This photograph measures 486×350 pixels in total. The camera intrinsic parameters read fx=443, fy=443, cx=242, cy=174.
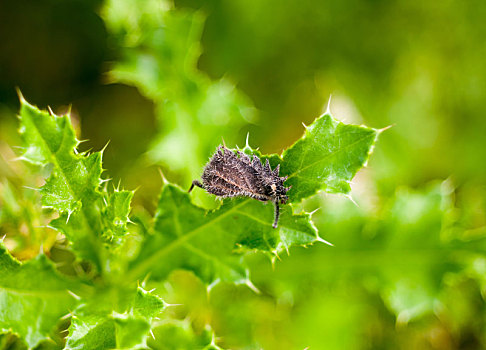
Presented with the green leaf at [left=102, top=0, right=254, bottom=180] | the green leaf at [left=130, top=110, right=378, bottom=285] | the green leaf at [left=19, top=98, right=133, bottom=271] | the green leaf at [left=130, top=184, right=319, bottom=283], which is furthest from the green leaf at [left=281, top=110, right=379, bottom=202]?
the green leaf at [left=102, top=0, right=254, bottom=180]

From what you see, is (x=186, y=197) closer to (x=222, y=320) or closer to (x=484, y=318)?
(x=222, y=320)

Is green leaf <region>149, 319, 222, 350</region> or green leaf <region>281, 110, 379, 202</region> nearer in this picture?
green leaf <region>281, 110, 379, 202</region>

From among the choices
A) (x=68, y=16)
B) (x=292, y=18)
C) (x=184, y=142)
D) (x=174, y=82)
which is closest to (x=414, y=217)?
(x=184, y=142)

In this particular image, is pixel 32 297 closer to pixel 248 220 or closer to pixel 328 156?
pixel 248 220

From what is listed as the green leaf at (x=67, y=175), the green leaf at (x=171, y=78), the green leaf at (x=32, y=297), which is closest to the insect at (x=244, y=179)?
the green leaf at (x=67, y=175)

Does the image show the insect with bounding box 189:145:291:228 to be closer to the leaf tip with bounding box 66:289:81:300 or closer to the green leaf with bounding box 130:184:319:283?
the green leaf with bounding box 130:184:319:283

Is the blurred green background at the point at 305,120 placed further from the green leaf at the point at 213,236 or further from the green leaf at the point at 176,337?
the green leaf at the point at 213,236
